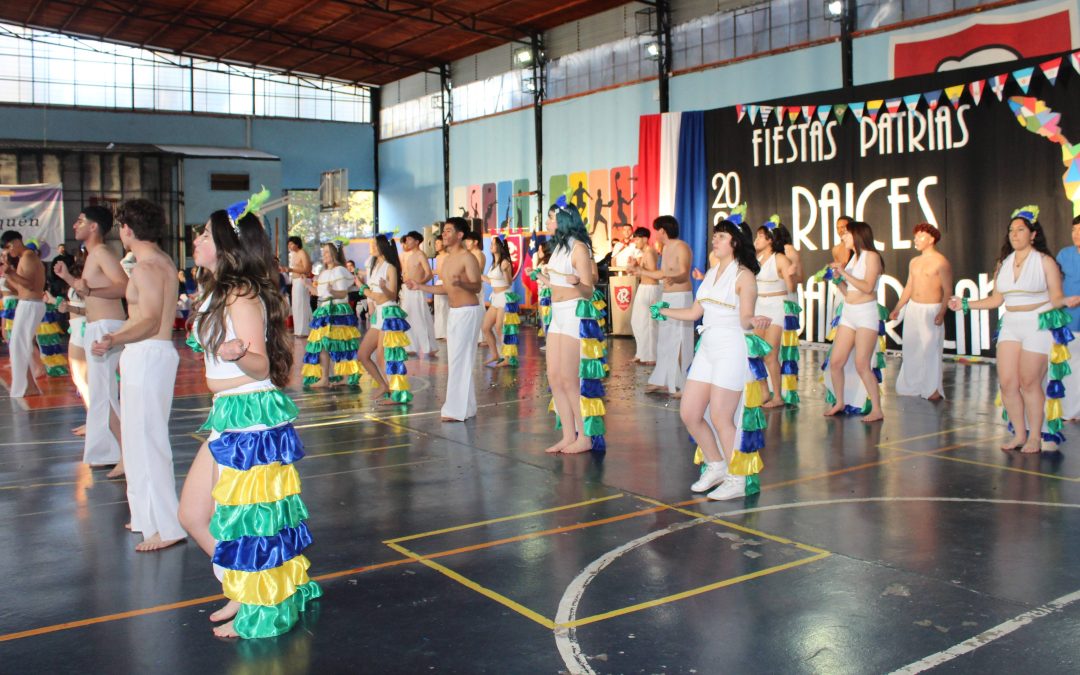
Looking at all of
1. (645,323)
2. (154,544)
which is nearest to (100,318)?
(154,544)

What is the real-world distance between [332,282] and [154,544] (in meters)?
5.73

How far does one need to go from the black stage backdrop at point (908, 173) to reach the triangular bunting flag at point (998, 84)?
0.11ft

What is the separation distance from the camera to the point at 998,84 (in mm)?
12547

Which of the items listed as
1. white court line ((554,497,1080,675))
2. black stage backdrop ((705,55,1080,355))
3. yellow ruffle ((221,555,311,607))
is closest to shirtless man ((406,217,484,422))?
white court line ((554,497,1080,675))

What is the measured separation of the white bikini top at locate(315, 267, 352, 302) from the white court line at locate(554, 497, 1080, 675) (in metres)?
5.92

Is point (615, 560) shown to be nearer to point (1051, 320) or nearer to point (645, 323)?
point (1051, 320)

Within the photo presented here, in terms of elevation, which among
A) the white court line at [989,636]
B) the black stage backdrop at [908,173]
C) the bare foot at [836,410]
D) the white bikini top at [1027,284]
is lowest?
the white court line at [989,636]

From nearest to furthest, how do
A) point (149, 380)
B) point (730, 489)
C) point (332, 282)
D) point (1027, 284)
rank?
point (149, 380) < point (730, 489) < point (1027, 284) < point (332, 282)

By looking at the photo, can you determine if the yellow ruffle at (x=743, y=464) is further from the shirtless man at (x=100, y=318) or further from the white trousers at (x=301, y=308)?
the white trousers at (x=301, y=308)

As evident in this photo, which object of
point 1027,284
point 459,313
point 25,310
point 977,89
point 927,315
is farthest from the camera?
point 977,89

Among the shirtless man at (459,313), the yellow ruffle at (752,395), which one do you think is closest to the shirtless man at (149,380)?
the yellow ruffle at (752,395)

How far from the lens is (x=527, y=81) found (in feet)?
74.1

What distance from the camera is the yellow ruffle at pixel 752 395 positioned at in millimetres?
5871

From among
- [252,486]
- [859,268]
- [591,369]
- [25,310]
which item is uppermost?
[859,268]
